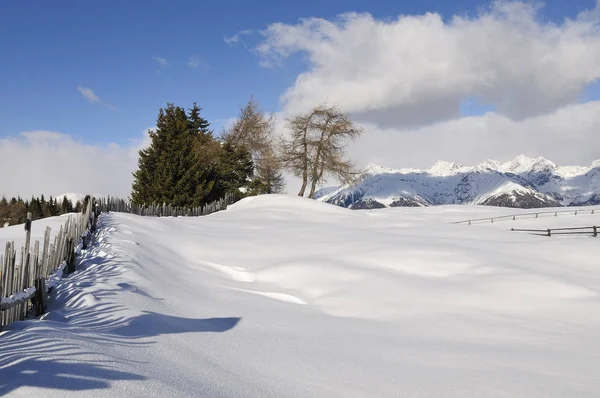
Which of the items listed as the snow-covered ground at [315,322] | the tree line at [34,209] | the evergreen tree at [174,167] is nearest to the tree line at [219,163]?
the evergreen tree at [174,167]

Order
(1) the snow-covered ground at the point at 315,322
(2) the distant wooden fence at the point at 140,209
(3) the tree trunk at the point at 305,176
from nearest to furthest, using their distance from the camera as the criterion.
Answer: (1) the snow-covered ground at the point at 315,322 < (2) the distant wooden fence at the point at 140,209 < (3) the tree trunk at the point at 305,176

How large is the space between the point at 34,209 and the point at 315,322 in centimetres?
10185

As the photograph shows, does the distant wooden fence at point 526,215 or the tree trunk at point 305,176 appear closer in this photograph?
the distant wooden fence at point 526,215

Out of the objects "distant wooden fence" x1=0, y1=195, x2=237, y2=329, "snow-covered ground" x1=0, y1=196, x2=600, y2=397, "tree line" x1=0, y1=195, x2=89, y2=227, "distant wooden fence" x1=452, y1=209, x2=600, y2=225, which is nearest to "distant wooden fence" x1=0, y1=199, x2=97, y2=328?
"distant wooden fence" x1=0, y1=195, x2=237, y2=329

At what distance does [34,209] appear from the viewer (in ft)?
298

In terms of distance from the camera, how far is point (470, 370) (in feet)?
17.0

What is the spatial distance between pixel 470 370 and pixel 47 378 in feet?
15.0

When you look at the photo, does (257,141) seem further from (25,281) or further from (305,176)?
(25,281)

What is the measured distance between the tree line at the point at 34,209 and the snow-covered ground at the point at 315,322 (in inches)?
3409

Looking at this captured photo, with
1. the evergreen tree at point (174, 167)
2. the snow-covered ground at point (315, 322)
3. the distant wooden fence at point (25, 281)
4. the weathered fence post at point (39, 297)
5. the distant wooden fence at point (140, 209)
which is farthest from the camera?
the evergreen tree at point (174, 167)

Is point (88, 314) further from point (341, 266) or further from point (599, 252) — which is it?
point (599, 252)

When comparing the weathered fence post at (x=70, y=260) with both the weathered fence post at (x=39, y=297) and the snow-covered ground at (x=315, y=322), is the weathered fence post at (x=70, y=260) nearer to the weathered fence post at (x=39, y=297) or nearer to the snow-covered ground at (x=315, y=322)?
the snow-covered ground at (x=315, y=322)

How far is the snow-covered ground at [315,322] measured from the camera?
398 cm

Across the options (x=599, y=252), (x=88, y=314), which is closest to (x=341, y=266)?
(x=88, y=314)
